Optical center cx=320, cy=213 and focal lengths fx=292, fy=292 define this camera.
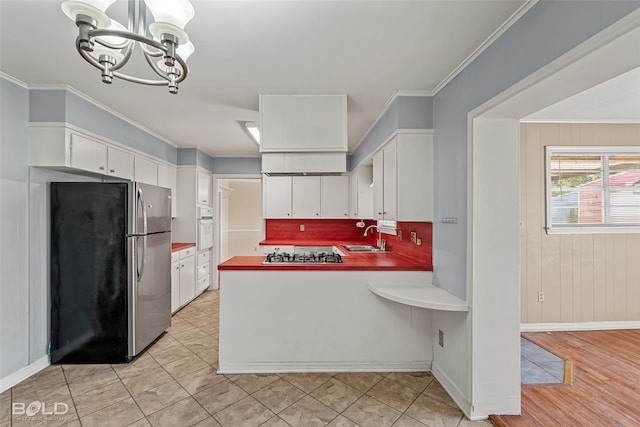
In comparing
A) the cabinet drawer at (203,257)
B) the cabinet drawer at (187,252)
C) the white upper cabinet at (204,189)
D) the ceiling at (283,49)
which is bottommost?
the cabinet drawer at (203,257)

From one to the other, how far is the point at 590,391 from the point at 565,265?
165cm

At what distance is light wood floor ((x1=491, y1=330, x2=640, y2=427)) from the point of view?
1967mm

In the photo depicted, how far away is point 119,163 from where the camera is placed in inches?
132

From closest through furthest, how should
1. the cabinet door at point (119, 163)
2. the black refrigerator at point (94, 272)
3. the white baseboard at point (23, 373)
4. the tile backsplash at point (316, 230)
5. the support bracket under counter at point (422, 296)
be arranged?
the support bracket under counter at point (422, 296)
the white baseboard at point (23, 373)
the black refrigerator at point (94, 272)
the cabinet door at point (119, 163)
the tile backsplash at point (316, 230)

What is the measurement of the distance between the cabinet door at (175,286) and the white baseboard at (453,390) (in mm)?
3390

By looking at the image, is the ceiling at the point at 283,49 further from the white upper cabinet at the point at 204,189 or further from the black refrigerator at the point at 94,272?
the white upper cabinet at the point at 204,189

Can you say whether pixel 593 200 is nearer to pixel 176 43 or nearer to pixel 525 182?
pixel 525 182

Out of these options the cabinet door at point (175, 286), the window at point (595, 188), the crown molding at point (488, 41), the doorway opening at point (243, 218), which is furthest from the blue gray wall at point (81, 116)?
the window at point (595, 188)

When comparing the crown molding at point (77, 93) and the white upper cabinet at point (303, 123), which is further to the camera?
the white upper cabinet at point (303, 123)

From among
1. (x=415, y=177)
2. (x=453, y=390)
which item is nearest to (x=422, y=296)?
(x=453, y=390)

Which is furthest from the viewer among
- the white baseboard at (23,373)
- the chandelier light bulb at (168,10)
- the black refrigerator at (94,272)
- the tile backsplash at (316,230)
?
the tile backsplash at (316,230)

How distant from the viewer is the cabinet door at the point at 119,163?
321 centimetres

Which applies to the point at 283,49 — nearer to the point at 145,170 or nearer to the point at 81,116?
the point at 81,116

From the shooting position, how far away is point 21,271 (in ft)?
8.21
